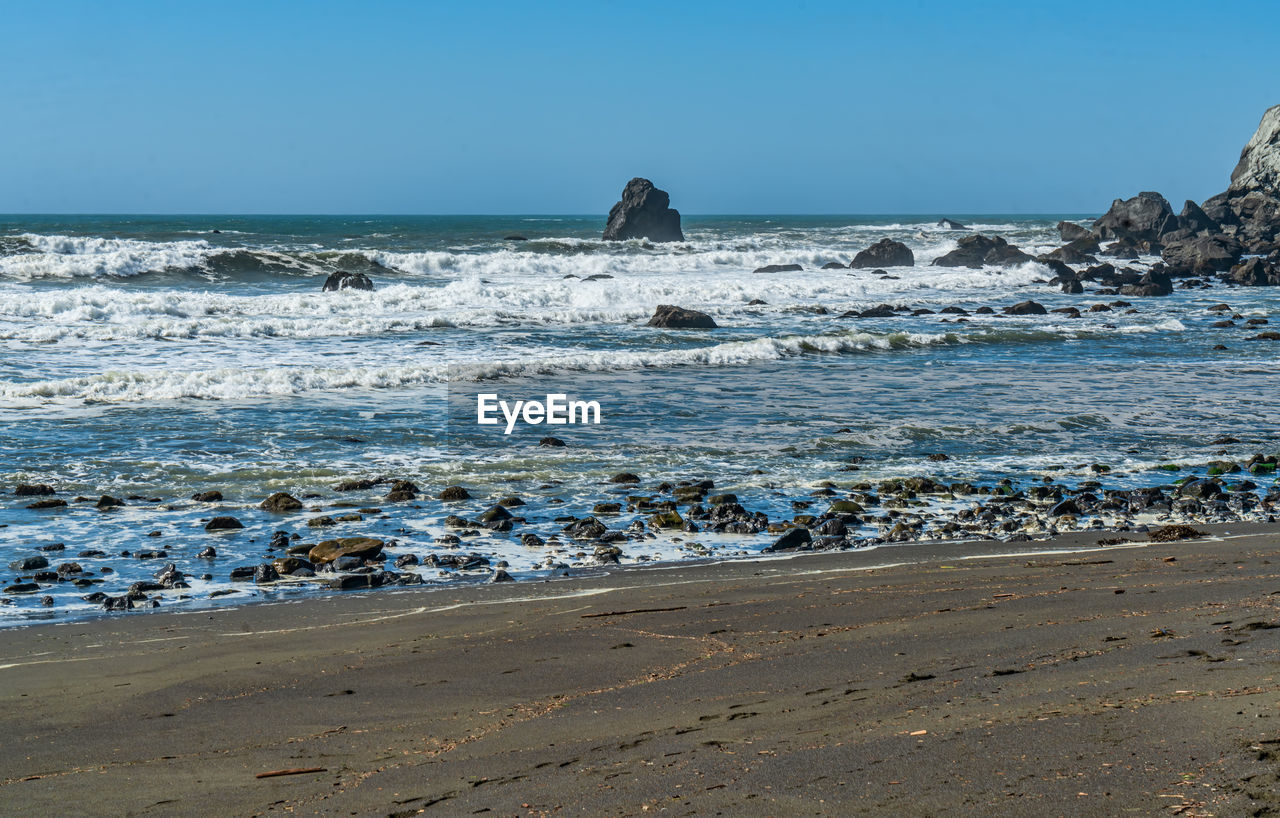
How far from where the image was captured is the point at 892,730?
157 inches

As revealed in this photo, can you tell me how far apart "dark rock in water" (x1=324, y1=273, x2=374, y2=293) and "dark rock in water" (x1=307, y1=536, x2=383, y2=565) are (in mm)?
26017

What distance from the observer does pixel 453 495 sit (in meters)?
9.99

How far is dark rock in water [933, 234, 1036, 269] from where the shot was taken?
49.8 m

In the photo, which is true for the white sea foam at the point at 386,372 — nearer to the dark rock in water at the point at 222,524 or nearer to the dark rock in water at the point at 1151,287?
the dark rock in water at the point at 222,524

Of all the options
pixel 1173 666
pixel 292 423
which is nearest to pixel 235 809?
pixel 1173 666

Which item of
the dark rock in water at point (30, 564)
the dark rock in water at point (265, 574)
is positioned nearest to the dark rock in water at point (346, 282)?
the dark rock in water at point (30, 564)

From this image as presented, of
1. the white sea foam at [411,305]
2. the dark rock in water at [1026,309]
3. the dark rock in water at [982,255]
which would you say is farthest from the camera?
A: the dark rock in water at [982,255]

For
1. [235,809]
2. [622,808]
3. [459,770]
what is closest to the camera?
[622,808]

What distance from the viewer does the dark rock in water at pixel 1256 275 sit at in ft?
140

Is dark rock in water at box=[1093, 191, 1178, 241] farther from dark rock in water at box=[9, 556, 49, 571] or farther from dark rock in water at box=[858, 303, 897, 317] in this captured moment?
dark rock in water at box=[9, 556, 49, 571]

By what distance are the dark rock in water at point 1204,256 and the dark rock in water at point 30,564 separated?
47740mm

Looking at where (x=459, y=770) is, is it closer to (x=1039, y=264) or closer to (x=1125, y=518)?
(x=1125, y=518)

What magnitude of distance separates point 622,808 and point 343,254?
44.9 m

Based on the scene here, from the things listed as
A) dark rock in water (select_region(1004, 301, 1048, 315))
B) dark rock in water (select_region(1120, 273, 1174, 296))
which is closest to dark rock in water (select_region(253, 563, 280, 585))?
dark rock in water (select_region(1004, 301, 1048, 315))
